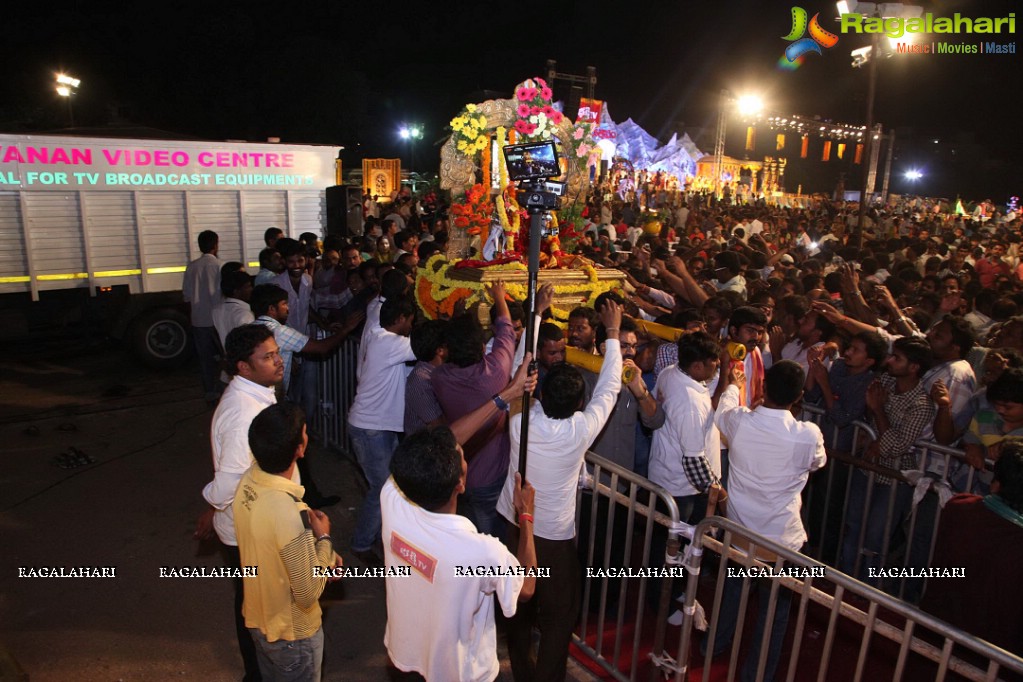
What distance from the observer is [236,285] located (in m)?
5.82

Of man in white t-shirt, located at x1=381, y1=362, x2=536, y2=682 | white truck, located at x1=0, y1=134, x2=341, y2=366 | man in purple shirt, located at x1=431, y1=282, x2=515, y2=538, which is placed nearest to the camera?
man in white t-shirt, located at x1=381, y1=362, x2=536, y2=682

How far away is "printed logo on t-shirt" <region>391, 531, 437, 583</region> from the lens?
2350 mm

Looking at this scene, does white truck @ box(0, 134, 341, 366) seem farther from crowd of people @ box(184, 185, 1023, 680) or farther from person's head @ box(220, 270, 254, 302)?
crowd of people @ box(184, 185, 1023, 680)

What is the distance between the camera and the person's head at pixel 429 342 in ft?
13.7

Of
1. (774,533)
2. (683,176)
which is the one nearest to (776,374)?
(774,533)

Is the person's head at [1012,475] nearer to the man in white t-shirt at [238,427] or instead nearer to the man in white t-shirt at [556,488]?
the man in white t-shirt at [556,488]

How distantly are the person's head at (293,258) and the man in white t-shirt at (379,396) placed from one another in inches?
111

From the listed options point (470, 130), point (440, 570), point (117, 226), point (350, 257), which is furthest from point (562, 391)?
point (117, 226)

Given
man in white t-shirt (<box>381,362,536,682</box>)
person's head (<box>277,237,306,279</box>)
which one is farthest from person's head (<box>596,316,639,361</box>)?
person's head (<box>277,237,306,279</box>)

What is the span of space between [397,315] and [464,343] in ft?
3.58

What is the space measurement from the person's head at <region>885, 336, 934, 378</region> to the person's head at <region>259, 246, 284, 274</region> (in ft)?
19.3

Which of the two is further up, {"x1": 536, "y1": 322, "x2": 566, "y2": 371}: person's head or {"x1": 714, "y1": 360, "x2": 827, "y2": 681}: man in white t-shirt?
{"x1": 536, "y1": 322, "x2": 566, "y2": 371}: person's head

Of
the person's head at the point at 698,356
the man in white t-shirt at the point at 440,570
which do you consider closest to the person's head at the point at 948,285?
the person's head at the point at 698,356

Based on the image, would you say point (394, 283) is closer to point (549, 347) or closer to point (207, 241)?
point (549, 347)
